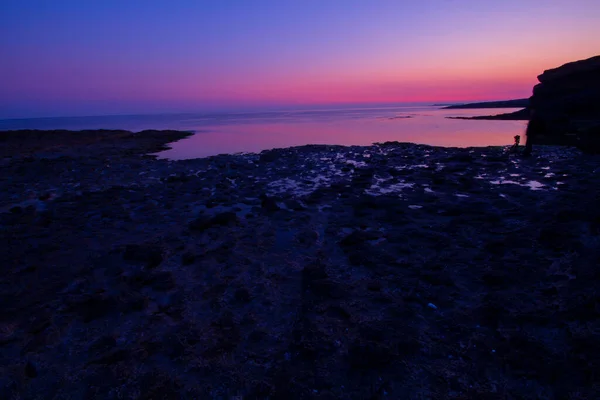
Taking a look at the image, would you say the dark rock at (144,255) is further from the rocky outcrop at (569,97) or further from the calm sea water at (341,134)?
the rocky outcrop at (569,97)

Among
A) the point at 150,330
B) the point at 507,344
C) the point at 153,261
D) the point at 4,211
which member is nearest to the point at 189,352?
the point at 150,330

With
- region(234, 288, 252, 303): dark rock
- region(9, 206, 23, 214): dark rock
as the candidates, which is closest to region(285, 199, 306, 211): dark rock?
region(234, 288, 252, 303): dark rock

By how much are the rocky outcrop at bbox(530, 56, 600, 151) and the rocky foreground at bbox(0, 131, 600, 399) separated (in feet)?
55.1

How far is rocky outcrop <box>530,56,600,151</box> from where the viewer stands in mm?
26406

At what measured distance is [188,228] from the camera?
387 inches

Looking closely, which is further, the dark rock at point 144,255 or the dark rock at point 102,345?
the dark rock at point 144,255

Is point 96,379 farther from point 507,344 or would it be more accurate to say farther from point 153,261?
point 507,344

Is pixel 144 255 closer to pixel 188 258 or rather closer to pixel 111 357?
pixel 188 258

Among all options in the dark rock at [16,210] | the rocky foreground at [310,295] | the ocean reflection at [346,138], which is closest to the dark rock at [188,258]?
the rocky foreground at [310,295]

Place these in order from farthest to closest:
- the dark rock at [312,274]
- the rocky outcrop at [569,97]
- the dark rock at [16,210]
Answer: the rocky outcrop at [569,97], the dark rock at [16,210], the dark rock at [312,274]

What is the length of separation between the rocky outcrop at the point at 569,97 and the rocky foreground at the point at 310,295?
16.8 metres

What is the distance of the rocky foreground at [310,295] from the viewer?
4.21m

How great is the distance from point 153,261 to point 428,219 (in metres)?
7.32

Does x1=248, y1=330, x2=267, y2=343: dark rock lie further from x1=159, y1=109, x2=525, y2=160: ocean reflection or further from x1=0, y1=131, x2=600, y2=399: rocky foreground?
x1=159, y1=109, x2=525, y2=160: ocean reflection
